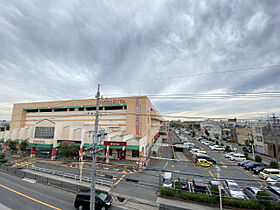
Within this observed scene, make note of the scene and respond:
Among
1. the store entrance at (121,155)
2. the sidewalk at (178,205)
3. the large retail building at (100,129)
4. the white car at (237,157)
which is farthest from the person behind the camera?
the white car at (237,157)

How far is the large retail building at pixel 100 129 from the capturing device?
2938cm

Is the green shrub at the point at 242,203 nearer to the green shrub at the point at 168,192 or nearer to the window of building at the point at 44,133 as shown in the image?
the green shrub at the point at 168,192

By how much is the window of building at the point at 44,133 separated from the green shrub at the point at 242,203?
116 feet

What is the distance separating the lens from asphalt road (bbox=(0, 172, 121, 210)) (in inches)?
498

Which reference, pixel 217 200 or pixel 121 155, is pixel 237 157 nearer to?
pixel 217 200

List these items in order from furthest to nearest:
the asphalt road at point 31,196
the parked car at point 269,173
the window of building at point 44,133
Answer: the window of building at point 44,133 < the parked car at point 269,173 < the asphalt road at point 31,196

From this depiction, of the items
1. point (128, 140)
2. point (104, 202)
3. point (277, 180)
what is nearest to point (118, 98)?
point (128, 140)

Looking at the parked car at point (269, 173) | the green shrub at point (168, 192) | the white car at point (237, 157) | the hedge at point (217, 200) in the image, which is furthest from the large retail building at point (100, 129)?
the white car at point (237, 157)

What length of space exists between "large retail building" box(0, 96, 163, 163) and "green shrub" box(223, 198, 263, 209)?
1589 cm

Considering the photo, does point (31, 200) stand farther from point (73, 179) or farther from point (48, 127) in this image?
point (48, 127)

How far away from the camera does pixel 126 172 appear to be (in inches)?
898

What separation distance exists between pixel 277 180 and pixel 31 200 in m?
30.9

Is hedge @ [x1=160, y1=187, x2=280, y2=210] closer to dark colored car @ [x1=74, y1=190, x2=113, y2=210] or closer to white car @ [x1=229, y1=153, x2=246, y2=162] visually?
dark colored car @ [x1=74, y1=190, x2=113, y2=210]

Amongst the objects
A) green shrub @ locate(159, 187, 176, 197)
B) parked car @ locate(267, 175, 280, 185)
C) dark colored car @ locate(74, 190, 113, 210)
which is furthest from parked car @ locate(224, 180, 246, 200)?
dark colored car @ locate(74, 190, 113, 210)
